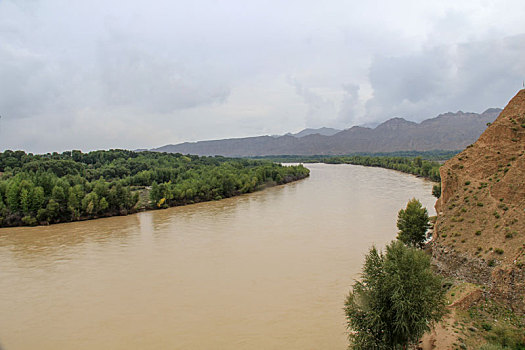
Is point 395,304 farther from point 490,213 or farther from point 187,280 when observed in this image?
point 187,280

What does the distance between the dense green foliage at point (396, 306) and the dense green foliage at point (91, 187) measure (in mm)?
29801

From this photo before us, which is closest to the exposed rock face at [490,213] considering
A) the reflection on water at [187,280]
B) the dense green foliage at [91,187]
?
the reflection on water at [187,280]

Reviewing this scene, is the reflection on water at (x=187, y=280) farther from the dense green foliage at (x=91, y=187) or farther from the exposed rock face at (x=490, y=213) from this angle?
the exposed rock face at (x=490, y=213)

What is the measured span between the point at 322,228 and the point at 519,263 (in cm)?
1512

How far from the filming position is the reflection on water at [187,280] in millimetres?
11812

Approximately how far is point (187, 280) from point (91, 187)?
25.4m

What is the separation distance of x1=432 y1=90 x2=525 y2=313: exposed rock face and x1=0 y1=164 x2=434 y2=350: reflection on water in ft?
15.1

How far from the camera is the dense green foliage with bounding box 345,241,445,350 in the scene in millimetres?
8945

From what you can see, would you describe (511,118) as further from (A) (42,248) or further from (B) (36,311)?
(A) (42,248)

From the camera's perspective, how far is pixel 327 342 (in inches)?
430

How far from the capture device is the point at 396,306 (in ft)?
29.1

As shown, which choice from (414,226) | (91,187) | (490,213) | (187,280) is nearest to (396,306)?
(490,213)

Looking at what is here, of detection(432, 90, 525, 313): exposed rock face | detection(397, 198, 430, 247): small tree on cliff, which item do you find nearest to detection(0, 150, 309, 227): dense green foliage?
detection(397, 198, 430, 247): small tree on cliff

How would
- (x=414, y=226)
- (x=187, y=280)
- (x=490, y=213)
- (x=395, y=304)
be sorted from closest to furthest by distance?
(x=395, y=304)
(x=490, y=213)
(x=187, y=280)
(x=414, y=226)
